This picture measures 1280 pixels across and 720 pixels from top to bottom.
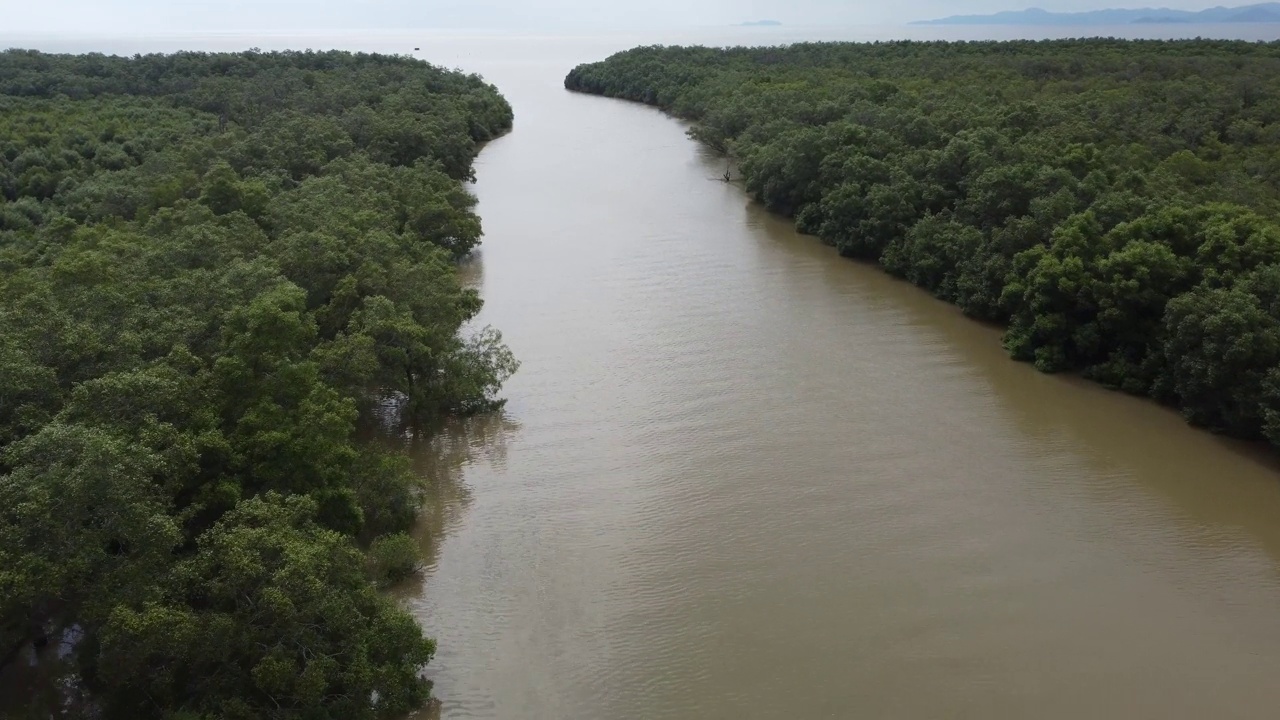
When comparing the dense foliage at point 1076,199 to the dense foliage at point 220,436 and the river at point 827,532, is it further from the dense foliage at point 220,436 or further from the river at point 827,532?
the dense foliage at point 220,436

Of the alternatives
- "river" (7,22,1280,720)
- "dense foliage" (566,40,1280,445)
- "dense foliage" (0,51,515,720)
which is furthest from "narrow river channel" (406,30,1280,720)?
"dense foliage" (0,51,515,720)

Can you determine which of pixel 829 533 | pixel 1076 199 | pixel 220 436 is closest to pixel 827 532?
pixel 829 533

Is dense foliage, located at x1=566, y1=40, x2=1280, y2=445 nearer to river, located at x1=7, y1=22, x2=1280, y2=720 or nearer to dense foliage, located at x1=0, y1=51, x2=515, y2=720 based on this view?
river, located at x1=7, y1=22, x2=1280, y2=720

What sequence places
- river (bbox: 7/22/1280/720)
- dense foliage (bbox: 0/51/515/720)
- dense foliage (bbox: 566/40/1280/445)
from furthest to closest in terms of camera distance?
dense foliage (bbox: 566/40/1280/445) < river (bbox: 7/22/1280/720) < dense foliage (bbox: 0/51/515/720)

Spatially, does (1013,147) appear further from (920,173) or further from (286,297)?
(286,297)

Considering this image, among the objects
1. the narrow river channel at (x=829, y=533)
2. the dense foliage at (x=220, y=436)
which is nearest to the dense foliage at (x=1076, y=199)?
the narrow river channel at (x=829, y=533)

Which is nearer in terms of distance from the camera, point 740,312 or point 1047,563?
point 1047,563

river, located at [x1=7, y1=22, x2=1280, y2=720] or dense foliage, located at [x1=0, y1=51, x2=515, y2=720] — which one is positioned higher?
dense foliage, located at [x1=0, y1=51, x2=515, y2=720]

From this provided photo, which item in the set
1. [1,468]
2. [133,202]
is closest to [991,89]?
[133,202]
